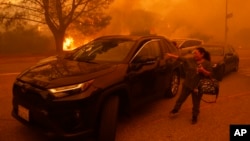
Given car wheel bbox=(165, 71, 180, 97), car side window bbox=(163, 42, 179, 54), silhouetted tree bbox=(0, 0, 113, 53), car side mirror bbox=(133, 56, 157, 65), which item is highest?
silhouetted tree bbox=(0, 0, 113, 53)

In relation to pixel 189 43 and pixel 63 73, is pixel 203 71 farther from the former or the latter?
pixel 189 43

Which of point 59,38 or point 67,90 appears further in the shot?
point 59,38

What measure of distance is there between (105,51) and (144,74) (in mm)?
793

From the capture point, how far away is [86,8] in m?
22.7

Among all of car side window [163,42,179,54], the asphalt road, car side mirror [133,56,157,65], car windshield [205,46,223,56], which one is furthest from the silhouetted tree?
car side mirror [133,56,157,65]

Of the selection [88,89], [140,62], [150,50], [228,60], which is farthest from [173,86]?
[228,60]

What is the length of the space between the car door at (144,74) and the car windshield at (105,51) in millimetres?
237

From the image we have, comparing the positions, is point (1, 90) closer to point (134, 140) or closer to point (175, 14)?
point (134, 140)

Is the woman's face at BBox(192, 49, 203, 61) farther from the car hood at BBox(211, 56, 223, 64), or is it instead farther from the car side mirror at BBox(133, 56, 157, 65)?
the car hood at BBox(211, 56, 223, 64)

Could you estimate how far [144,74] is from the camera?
4.94 metres

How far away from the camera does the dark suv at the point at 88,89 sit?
363 centimetres

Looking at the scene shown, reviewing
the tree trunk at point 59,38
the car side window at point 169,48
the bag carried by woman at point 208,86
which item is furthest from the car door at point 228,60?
the tree trunk at point 59,38

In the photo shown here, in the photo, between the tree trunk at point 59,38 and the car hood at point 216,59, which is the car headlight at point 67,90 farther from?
the tree trunk at point 59,38

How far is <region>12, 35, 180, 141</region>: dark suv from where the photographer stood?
363 centimetres
